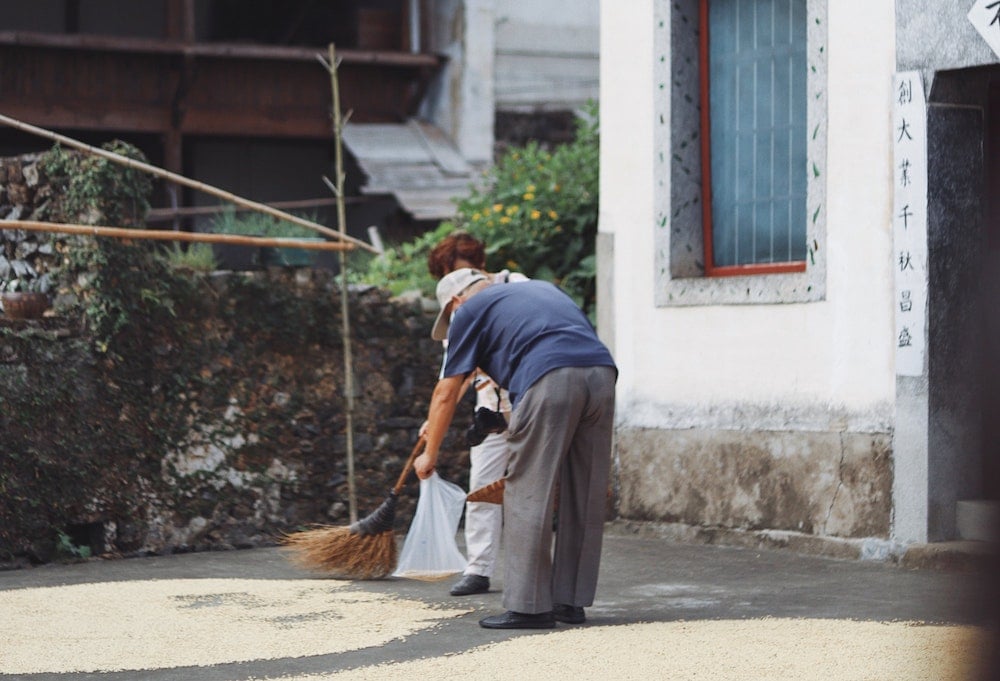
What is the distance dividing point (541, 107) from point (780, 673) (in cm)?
1422

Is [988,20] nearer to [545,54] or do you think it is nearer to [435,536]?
[435,536]

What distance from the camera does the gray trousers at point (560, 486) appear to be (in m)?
5.89

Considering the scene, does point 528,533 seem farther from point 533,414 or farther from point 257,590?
point 257,590

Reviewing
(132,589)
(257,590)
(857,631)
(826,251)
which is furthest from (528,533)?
(826,251)

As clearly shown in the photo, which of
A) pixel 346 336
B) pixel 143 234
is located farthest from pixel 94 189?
pixel 346 336

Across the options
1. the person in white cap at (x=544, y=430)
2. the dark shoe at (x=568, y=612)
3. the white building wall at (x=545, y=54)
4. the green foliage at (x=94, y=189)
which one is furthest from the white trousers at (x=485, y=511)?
the white building wall at (x=545, y=54)

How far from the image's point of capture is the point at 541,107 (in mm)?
18641

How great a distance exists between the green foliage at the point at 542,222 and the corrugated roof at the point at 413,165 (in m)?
4.50

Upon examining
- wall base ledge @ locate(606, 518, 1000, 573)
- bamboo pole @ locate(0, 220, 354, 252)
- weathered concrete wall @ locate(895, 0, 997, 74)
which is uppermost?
weathered concrete wall @ locate(895, 0, 997, 74)

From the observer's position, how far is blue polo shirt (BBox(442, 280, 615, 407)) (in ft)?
19.6

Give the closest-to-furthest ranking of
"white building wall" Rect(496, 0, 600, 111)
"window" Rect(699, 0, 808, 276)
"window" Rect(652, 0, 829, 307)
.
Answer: "window" Rect(652, 0, 829, 307) < "window" Rect(699, 0, 808, 276) < "white building wall" Rect(496, 0, 600, 111)

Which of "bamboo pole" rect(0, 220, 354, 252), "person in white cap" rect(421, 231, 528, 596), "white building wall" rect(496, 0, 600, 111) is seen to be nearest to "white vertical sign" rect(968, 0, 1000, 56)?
"person in white cap" rect(421, 231, 528, 596)

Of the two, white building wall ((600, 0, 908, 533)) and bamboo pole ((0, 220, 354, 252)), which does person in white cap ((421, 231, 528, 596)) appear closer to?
bamboo pole ((0, 220, 354, 252))

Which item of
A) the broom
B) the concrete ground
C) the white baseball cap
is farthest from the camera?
the broom
